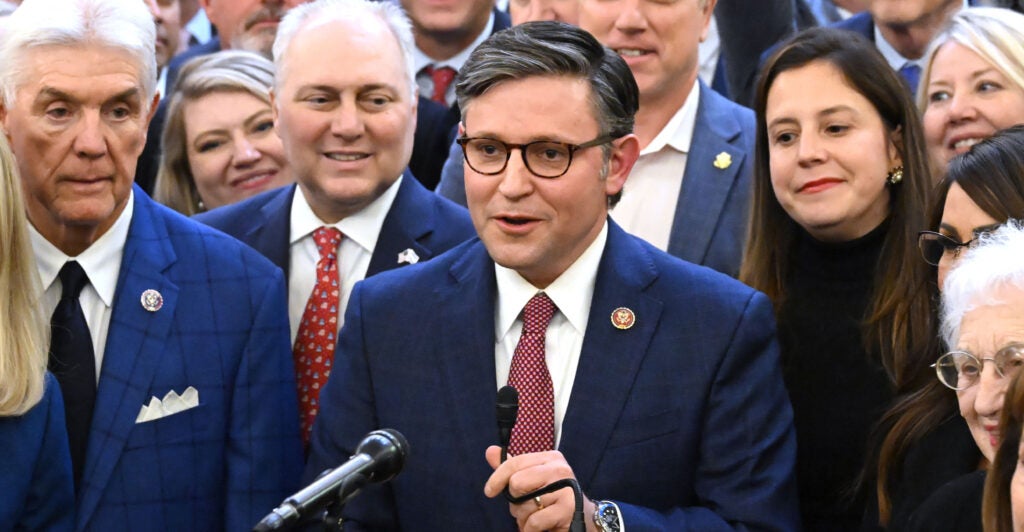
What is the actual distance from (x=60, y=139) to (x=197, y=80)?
5.83 ft

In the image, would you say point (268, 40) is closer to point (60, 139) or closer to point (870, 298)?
point (60, 139)

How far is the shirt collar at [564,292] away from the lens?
4.13 meters

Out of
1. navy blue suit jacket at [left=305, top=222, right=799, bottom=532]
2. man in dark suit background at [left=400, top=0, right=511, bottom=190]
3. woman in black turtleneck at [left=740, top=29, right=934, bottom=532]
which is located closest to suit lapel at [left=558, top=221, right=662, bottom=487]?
navy blue suit jacket at [left=305, top=222, right=799, bottom=532]

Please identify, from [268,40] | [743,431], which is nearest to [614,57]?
[743,431]

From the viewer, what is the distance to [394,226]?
498 cm

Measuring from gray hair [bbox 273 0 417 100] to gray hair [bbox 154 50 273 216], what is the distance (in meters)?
0.71

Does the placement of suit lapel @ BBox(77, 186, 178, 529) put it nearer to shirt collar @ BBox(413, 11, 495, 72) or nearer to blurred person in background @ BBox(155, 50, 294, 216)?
blurred person in background @ BBox(155, 50, 294, 216)

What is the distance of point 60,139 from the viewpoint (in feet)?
13.9

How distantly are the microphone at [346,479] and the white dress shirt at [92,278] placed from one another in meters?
1.33

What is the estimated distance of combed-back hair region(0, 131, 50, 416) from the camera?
12.9 feet

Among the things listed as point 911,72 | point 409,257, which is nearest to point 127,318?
point 409,257

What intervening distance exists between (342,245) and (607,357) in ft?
4.12

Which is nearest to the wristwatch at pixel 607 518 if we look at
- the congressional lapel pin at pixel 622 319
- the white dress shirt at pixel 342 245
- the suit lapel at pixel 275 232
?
the congressional lapel pin at pixel 622 319

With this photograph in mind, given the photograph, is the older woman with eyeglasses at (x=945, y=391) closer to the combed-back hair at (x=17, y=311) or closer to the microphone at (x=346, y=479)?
the microphone at (x=346, y=479)
